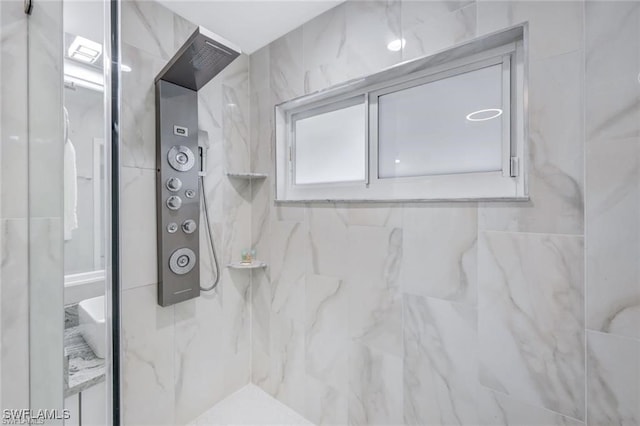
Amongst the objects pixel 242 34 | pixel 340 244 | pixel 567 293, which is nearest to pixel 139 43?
pixel 242 34

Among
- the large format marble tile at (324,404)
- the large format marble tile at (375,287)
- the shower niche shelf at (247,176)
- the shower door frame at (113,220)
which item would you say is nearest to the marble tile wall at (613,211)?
the large format marble tile at (375,287)

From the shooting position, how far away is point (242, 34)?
5.50 feet

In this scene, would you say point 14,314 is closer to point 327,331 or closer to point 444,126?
point 327,331

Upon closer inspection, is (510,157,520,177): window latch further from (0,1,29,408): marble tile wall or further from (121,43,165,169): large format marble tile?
(0,1,29,408): marble tile wall

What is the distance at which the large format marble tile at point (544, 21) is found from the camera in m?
0.87

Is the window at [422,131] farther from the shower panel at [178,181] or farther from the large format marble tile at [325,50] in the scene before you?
the shower panel at [178,181]

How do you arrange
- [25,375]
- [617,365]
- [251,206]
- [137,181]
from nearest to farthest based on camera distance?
1. [617,365]
2. [25,375]
3. [137,181]
4. [251,206]

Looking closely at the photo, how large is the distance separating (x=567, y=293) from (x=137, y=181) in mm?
1775

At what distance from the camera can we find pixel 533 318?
Result: 958 millimetres

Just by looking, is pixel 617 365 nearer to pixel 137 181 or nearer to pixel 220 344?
pixel 220 344

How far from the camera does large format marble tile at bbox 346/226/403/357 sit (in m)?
1.27

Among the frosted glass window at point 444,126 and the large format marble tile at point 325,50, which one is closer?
the frosted glass window at point 444,126

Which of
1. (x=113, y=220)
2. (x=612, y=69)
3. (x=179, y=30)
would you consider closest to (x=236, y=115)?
(x=179, y=30)

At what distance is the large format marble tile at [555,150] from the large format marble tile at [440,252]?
0.55 ft
